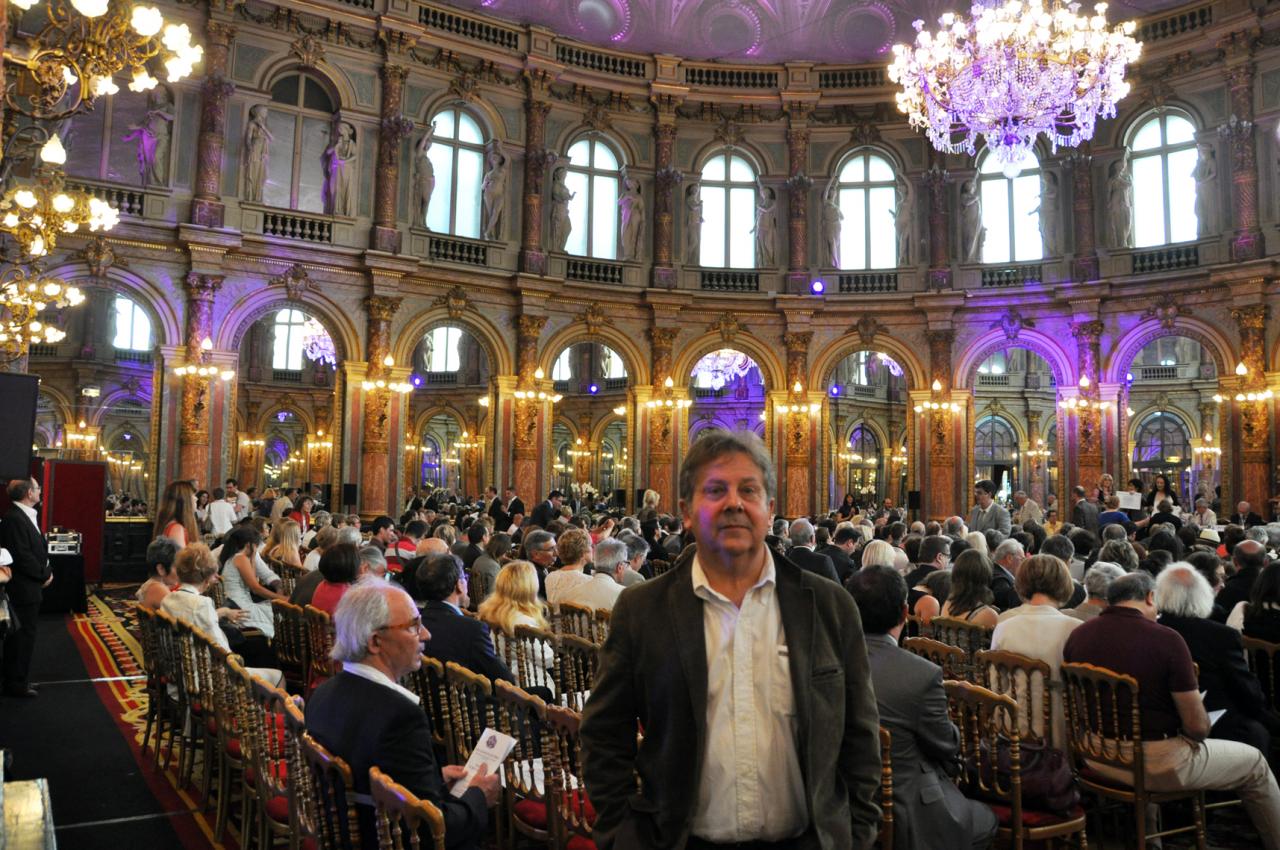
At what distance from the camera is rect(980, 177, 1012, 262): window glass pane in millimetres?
21984

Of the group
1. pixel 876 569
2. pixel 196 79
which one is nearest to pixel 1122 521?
pixel 876 569

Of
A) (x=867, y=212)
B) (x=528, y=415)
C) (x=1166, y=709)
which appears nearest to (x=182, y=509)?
(x=1166, y=709)

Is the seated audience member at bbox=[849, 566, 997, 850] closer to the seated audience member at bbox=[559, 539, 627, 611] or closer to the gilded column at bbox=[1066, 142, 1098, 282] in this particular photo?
the seated audience member at bbox=[559, 539, 627, 611]

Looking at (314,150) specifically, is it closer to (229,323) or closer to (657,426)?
(229,323)

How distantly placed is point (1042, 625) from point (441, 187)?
18013 millimetres

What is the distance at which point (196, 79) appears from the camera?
17.9 m

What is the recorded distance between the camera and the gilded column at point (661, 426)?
2167 centimetres

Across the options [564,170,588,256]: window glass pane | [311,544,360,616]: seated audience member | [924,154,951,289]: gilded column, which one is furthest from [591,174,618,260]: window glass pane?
[311,544,360,616]: seated audience member

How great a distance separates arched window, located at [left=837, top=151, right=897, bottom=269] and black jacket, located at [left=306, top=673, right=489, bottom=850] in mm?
20835

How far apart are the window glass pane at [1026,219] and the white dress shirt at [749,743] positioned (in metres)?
21.4

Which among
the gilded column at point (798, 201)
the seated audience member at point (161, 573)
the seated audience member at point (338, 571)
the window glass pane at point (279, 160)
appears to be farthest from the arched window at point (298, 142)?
the seated audience member at point (338, 571)

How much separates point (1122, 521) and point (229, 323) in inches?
603

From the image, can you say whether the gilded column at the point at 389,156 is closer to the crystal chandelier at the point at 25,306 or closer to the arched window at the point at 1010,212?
the crystal chandelier at the point at 25,306

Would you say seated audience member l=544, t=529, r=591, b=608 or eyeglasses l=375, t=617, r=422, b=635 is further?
seated audience member l=544, t=529, r=591, b=608
